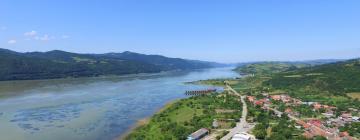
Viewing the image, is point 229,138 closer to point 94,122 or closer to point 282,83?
point 94,122

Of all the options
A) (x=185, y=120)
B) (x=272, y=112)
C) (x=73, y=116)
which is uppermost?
(x=272, y=112)

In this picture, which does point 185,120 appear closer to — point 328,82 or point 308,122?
point 308,122

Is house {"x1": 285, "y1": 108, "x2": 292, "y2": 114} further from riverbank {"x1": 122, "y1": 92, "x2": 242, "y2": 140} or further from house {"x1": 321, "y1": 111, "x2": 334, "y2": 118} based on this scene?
riverbank {"x1": 122, "y1": 92, "x2": 242, "y2": 140}

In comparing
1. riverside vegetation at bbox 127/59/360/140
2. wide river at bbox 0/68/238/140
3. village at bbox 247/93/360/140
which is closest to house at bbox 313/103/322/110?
village at bbox 247/93/360/140

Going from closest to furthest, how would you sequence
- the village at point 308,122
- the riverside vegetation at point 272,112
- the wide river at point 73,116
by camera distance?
the village at point 308,122, the riverside vegetation at point 272,112, the wide river at point 73,116

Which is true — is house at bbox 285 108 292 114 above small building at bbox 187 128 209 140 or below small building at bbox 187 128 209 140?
below

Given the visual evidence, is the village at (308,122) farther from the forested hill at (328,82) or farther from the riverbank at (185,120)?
the forested hill at (328,82)

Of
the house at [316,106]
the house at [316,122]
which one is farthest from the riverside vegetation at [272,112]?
the house at [316,122]

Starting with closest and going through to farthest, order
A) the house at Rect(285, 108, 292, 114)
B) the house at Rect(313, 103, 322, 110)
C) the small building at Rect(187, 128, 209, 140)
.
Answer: the small building at Rect(187, 128, 209, 140), the house at Rect(285, 108, 292, 114), the house at Rect(313, 103, 322, 110)

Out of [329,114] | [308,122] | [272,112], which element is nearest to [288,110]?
[272,112]
